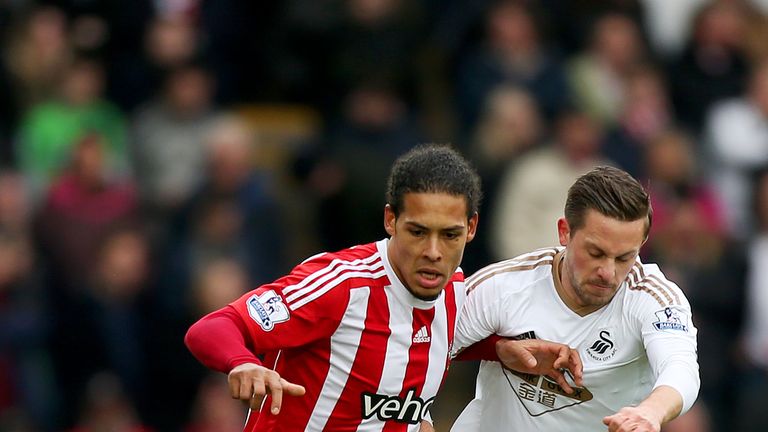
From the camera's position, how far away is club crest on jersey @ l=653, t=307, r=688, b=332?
550cm

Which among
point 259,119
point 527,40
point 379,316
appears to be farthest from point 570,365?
point 259,119

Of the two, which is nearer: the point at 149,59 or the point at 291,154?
the point at 149,59

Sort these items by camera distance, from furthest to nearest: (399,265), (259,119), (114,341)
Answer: (259,119)
(114,341)
(399,265)

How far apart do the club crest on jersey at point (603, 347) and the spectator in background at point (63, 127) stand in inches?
212

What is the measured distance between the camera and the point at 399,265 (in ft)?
18.5

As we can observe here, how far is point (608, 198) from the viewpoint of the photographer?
5.48m

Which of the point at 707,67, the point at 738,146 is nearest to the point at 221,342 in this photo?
the point at 738,146

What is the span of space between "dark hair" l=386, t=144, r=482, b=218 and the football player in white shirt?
0.42m

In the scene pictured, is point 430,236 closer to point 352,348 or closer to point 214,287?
point 352,348

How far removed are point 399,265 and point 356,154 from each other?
4.64 m

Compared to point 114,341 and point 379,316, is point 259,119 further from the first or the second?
point 379,316

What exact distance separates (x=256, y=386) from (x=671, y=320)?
1.66 meters

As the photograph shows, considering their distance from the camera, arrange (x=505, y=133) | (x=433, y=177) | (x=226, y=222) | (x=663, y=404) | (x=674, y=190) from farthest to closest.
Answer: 1. (x=674, y=190)
2. (x=505, y=133)
3. (x=226, y=222)
4. (x=433, y=177)
5. (x=663, y=404)

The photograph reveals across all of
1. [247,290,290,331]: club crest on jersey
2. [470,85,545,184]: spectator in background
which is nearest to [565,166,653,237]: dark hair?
[247,290,290,331]: club crest on jersey
